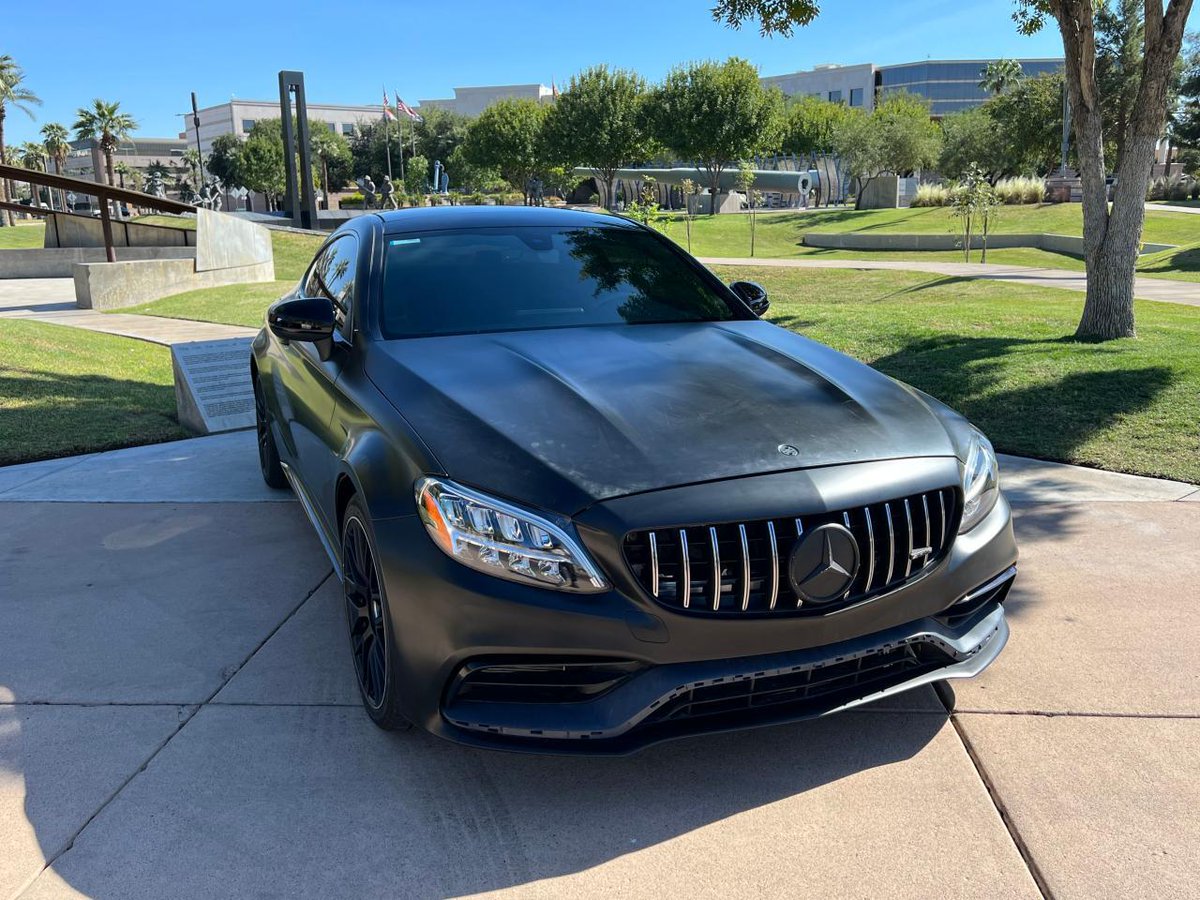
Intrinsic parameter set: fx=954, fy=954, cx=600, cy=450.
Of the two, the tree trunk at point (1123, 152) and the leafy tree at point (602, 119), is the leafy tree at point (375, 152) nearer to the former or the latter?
the leafy tree at point (602, 119)

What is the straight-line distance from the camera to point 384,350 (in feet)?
11.4

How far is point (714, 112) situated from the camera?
56406 mm

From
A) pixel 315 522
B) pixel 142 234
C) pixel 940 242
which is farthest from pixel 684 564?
pixel 940 242

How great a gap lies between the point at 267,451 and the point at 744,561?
4029 millimetres

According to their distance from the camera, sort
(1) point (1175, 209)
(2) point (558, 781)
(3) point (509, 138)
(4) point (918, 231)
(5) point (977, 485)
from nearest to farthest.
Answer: (2) point (558, 781) → (5) point (977, 485) → (4) point (918, 231) → (1) point (1175, 209) → (3) point (509, 138)

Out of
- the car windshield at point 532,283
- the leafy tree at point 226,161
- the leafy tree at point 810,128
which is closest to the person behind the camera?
the car windshield at point 532,283

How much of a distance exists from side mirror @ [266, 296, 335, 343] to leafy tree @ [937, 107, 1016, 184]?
198 ft

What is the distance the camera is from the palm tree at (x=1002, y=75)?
243 ft

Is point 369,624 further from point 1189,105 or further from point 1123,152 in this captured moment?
point 1189,105

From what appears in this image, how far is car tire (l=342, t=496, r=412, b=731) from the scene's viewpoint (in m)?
2.78

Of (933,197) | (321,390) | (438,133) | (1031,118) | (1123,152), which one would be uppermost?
(438,133)

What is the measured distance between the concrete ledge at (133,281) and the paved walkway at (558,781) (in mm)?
15188

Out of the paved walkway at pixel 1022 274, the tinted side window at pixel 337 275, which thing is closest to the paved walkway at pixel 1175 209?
the paved walkway at pixel 1022 274

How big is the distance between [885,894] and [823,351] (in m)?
2.07
